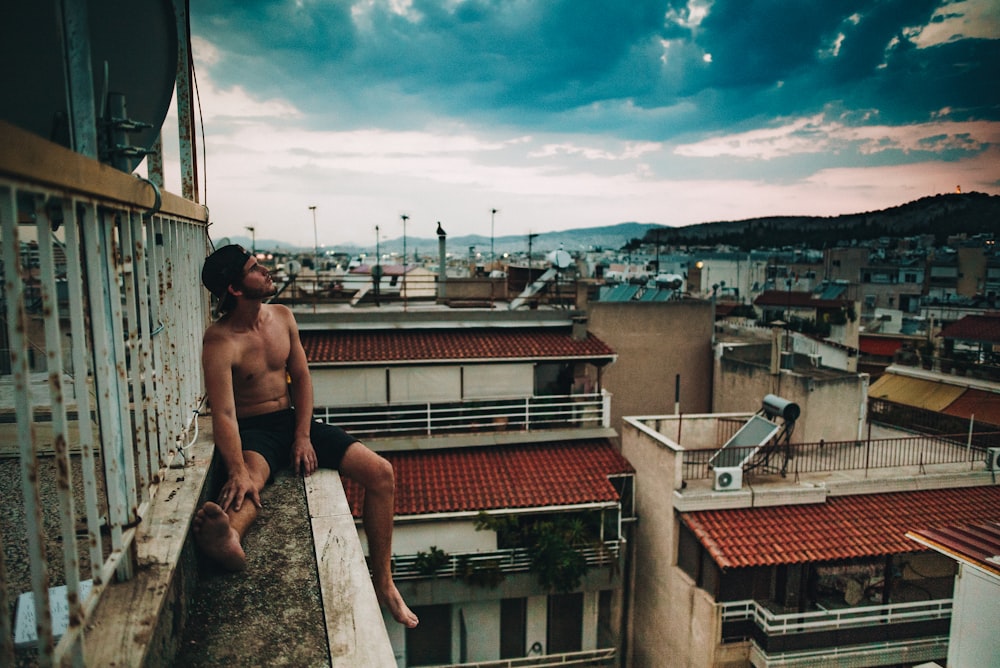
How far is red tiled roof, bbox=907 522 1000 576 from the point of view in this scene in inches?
287

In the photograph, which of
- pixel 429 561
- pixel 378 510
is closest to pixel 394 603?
pixel 378 510

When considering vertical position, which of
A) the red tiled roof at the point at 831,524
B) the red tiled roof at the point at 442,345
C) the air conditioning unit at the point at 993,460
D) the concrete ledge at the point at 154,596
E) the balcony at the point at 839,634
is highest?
the concrete ledge at the point at 154,596

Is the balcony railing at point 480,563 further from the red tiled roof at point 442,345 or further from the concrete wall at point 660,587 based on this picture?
the red tiled roof at point 442,345

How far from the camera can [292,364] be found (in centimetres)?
410

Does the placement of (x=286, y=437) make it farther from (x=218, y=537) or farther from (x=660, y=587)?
(x=660, y=587)

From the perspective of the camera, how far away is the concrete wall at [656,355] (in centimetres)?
1986

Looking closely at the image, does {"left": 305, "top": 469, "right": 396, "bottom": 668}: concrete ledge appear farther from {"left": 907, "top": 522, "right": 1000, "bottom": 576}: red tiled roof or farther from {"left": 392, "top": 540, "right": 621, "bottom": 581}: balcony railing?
{"left": 392, "top": 540, "right": 621, "bottom": 581}: balcony railing

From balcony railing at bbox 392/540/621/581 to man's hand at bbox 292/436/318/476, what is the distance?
1096cm

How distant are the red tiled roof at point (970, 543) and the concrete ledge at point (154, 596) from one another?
8.54m

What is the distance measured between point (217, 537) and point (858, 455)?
56.4 feet

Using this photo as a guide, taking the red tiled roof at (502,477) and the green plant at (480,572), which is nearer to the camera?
the green plant at (480,572)

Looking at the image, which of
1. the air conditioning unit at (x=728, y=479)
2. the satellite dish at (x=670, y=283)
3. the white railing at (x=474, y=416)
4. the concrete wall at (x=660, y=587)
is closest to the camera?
the concrete wall at (x=660, y=587)

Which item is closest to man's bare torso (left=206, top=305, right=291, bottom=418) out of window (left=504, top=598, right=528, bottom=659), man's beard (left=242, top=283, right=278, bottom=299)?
man's beard (left=242, top=283, right=278, bottom=299)

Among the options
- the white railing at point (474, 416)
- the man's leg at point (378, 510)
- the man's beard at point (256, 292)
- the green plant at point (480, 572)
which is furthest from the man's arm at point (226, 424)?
the white railing at point (474, 416)
